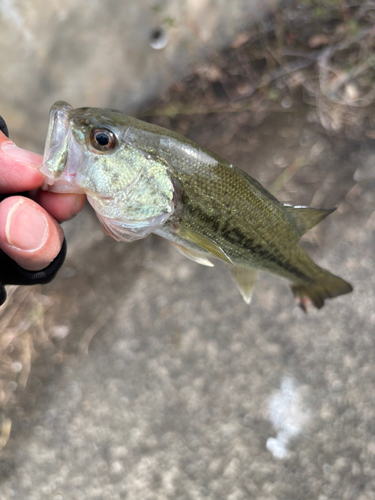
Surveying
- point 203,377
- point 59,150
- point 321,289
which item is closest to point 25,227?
point 59,150

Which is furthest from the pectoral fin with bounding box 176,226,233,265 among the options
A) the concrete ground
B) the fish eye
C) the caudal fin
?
the concrete ground

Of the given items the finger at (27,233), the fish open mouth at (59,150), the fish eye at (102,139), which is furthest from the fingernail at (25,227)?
the fish eye at (102,139)

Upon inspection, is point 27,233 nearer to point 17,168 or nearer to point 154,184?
point 17,168

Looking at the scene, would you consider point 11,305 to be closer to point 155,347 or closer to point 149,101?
point 155,347

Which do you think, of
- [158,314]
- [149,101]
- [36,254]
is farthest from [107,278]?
[149,101]

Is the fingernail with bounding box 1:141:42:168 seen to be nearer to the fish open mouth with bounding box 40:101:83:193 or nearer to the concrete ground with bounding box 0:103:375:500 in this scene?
the fish open mouth with bounding box 40:101:83:193

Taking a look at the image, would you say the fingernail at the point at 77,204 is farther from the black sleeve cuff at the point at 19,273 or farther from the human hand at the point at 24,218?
the black sleeve cuff at the point at 19,273
